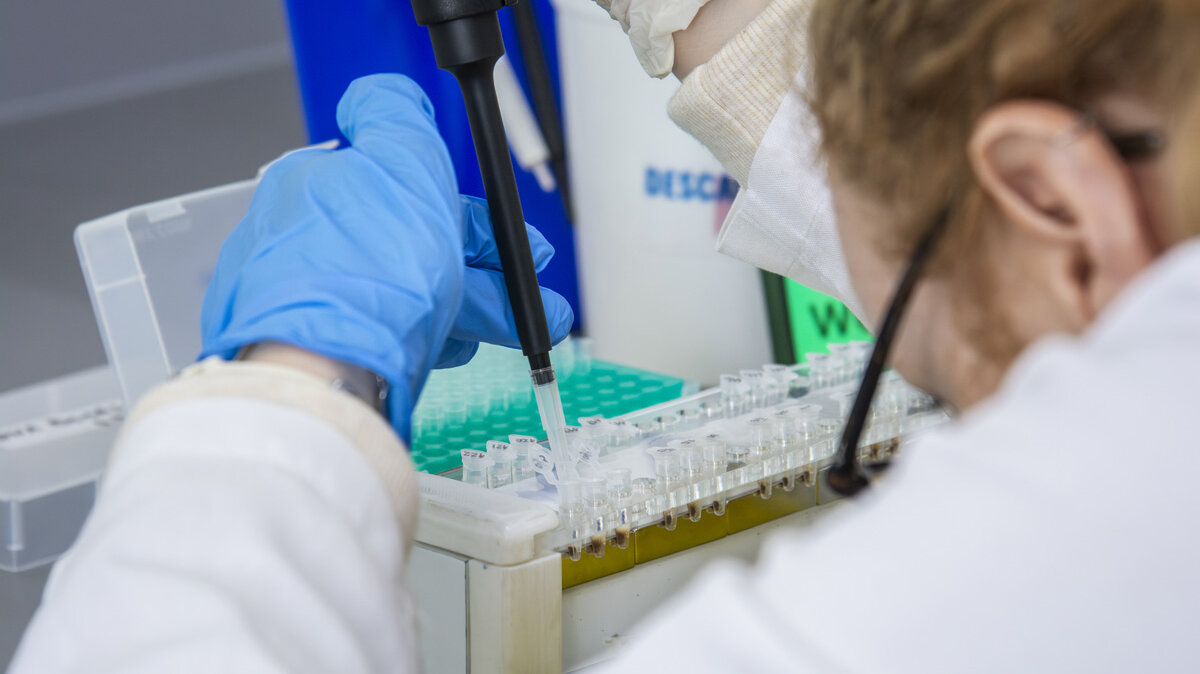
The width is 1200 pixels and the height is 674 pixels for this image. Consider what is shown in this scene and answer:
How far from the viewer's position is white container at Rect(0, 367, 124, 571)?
4.36 ft

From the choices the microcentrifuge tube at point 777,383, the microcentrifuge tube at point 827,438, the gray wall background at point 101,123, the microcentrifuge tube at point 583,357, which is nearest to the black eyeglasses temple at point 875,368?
the microcentrifuge tube at point 827,438

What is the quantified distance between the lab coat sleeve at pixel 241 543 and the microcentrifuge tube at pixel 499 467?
334 mm

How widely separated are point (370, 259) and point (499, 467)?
0.91 ft

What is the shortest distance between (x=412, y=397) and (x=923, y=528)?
0.44 metres

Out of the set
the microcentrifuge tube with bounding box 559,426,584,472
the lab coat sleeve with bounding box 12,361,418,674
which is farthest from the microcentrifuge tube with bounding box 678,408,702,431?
the lab coat sleeve with bounding box 12,361,418,674

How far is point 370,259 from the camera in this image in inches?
28.8

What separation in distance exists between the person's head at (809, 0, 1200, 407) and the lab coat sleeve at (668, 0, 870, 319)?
0.41m

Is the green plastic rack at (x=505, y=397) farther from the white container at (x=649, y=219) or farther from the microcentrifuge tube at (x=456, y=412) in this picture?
the white container at (x=649, y=219)

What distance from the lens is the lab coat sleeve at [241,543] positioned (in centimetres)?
45

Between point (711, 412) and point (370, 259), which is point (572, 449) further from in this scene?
point (370, 259)

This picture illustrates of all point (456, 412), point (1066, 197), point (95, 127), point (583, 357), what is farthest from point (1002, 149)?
point (95, 127)

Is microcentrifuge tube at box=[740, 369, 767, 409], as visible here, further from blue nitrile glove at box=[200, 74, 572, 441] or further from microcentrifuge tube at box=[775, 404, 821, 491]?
blue nitrile glove at box=[200, 74, 572, 441]

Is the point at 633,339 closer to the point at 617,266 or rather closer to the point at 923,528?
the point at 617,266

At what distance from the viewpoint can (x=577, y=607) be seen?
863 mm
